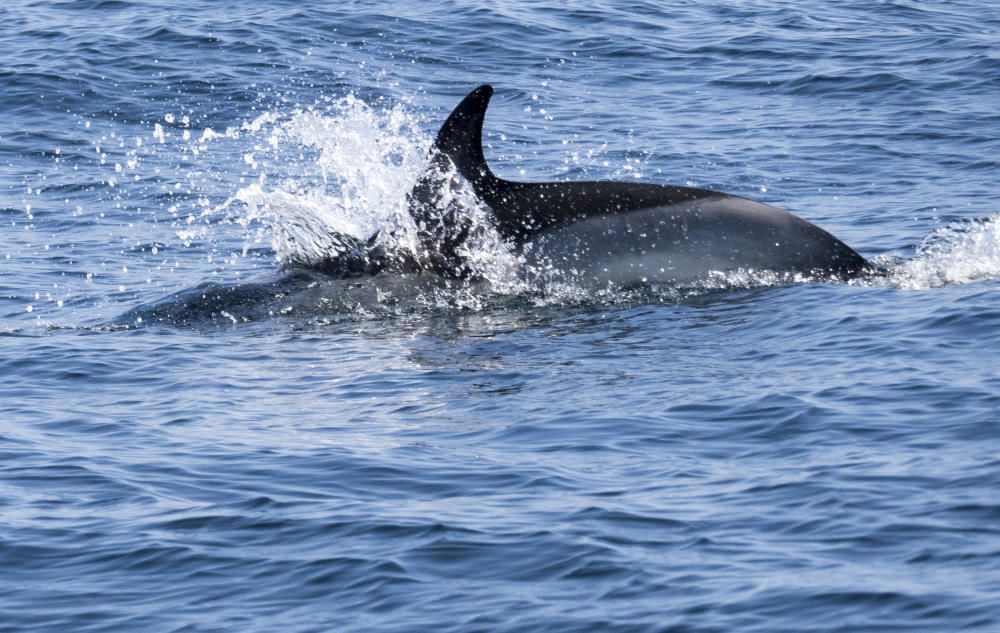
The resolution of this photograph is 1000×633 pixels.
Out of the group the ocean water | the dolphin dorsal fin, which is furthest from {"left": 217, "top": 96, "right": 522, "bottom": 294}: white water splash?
the dolphin dorsal fin

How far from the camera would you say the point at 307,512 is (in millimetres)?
10109

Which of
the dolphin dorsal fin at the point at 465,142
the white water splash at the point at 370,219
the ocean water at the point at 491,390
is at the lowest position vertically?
the ocean water at the point at 491,390

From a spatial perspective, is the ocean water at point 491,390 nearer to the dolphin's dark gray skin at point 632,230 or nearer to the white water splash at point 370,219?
the white water splash at point 370,219

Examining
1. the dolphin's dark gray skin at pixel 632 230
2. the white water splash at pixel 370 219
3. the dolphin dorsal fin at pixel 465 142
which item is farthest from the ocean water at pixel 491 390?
the dolphin dorsal fin at pixel 465 142

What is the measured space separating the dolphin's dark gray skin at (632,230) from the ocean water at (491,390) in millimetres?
230

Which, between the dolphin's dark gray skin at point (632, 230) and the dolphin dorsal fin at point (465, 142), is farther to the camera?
the dolphin's dark gray skin at point (632, 230)

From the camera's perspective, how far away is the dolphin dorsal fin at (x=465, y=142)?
48.6 ft

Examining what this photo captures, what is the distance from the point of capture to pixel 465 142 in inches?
588

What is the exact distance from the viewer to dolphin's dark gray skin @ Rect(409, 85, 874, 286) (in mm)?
15344

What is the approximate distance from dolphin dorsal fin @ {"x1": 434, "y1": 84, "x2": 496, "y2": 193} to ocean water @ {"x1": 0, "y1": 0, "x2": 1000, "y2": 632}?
469 millimetres

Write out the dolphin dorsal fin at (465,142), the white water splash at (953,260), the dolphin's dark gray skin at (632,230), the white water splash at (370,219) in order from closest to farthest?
1. the dolphin dorsal fin at (465,142)
2. the dolphin's dark gray skin at (632,230)
3. the white water splash at (370,219)
4. the white water splash at (953,260)

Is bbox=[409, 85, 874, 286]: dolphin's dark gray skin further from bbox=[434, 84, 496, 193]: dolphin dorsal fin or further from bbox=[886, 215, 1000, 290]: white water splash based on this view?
bbox=[886, 215, 1000, 290]: white water splash

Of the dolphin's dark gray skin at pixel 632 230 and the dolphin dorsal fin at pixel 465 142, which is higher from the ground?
the dolphin dorsal fin at pixel 465 142

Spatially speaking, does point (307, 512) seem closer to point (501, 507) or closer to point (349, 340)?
point (501, 507)
